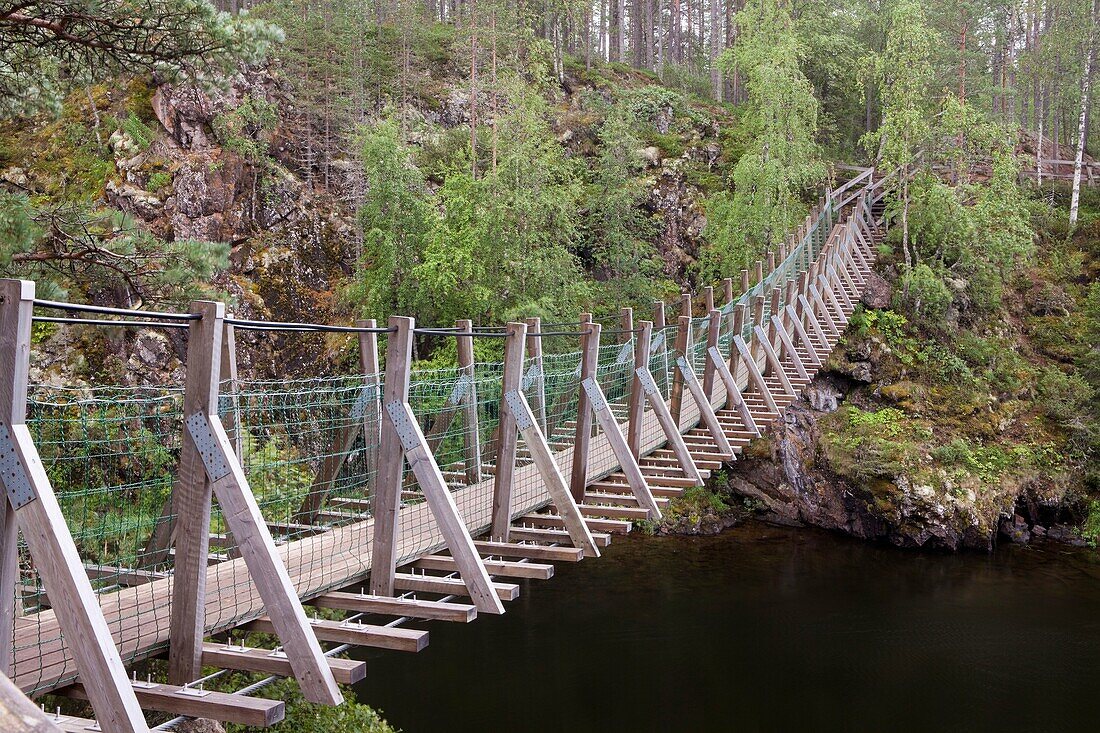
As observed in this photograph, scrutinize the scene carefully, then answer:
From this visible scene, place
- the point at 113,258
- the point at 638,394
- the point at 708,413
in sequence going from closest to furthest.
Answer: the point at 638,394, the point at 113,258, the point at 708,413

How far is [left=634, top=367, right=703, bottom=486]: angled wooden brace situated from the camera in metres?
6.16

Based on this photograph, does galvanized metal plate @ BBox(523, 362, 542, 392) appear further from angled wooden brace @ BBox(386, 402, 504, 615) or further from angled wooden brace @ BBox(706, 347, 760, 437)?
angled wooden brace @ BBox(386, 402, 504, 615)

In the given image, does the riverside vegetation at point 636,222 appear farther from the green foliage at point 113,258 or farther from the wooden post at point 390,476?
the wooden post at point 390,476

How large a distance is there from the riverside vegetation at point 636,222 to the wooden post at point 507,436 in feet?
23.5

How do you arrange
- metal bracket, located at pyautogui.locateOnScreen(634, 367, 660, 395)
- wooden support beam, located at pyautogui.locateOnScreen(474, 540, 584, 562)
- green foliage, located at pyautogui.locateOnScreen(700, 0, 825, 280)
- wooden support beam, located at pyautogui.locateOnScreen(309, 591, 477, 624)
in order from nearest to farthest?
wooden support beam, located at pyautogui.locateOnScreen(309, 591, 477, 624) < wooden support beam, located at pyautogui.locateOnScreen(474, 540, 584, 562) < metal bracket, located at pyautogui.locateOnScreen(634, 367, 660, 395) < green foliage, located at pyautogui.locateOnScreen(700, 0, 825, 280)

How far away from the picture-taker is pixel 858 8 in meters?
25.0

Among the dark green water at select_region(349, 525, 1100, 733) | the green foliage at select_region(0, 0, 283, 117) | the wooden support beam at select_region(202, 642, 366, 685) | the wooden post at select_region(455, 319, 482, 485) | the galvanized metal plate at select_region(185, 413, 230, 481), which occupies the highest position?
the green foliage at select_region(0, 0, 283, 117)

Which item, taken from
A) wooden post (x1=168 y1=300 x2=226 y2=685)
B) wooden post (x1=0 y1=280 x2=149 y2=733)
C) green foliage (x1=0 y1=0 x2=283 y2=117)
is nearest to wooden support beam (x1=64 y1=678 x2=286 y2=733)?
wooden post (x1=168 y1=300 x2=226 y2=685)

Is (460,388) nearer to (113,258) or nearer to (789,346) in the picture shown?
(113,258)

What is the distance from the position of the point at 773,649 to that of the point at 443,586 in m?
7.21

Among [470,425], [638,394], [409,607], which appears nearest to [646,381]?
[638,394]

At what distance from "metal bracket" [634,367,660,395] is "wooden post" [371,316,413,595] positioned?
2.86m

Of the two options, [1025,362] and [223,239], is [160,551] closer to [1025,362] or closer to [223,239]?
[223,239]

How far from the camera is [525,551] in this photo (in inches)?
180
